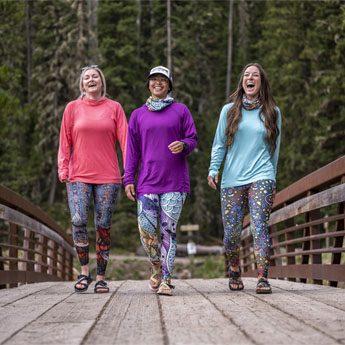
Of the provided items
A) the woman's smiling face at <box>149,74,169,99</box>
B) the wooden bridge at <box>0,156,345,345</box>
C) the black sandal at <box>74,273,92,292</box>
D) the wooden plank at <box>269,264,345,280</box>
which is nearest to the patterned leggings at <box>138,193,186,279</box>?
the wooden bridge at <box>0,156,345,345</box>

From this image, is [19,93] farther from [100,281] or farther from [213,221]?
[100,281]

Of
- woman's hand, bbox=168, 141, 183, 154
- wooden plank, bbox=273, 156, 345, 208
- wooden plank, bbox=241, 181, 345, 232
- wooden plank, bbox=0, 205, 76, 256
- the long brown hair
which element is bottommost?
wooden plank, bbox=0, 205, 76, 256

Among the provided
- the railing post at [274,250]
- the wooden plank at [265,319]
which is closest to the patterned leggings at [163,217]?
the wooden plank at [265,319]

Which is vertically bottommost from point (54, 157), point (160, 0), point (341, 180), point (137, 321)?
point (137, 321)

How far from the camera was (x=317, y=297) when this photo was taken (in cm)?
540

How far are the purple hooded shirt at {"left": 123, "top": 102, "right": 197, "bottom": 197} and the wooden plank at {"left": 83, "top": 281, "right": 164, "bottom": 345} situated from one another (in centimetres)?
117

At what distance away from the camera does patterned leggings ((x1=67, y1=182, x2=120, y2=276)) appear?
21.4ft

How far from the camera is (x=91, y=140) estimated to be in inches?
261

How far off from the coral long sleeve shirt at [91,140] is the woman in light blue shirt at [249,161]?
3.54ft

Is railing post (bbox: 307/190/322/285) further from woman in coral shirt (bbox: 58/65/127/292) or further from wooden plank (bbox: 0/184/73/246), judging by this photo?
wooden plank (bbox: 0/184/73/246)

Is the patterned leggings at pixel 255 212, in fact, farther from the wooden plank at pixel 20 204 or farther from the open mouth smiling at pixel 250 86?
the wooden plank at pixel 20 204

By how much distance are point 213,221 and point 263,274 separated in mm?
30957

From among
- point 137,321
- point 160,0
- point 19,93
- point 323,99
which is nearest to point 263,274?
point 137,321

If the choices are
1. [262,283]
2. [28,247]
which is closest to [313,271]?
[262,283]
